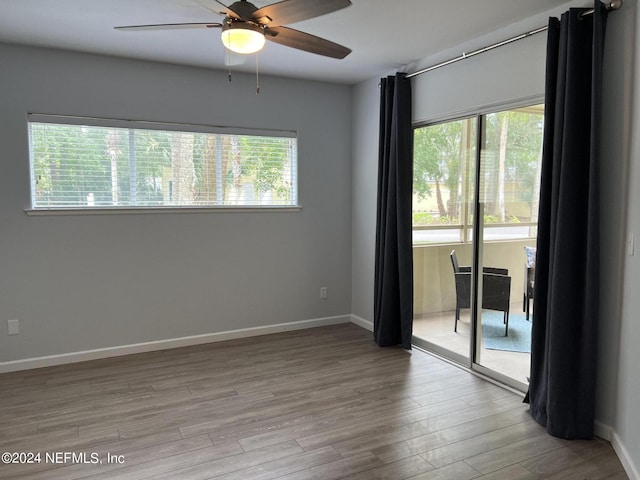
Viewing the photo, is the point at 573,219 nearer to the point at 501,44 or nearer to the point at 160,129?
the point at 501,44

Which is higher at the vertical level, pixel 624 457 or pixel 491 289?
pixel 491 289

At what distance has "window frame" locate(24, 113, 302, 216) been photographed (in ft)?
12.5

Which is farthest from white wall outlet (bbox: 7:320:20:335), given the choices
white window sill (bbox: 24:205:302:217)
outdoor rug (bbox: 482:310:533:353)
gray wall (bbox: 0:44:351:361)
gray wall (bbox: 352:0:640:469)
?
gray wall (bbox: 352:0:640:469)

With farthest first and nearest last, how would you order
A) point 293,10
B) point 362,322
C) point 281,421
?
1. point 362,322
2. point 281,421
3. point 293,10

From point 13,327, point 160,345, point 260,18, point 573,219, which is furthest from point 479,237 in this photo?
point 13,327

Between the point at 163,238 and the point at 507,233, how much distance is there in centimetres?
293

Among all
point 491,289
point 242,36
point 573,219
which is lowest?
point 491,289

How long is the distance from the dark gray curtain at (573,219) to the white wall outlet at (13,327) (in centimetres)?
395

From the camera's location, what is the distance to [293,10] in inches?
86.4

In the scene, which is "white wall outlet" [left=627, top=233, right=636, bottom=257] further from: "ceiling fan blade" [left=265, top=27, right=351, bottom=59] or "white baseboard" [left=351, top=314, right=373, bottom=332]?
"white baseboard" [left=351, top=314, right=373, bottom=332]

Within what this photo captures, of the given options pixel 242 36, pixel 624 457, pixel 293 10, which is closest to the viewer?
pixel 293 10

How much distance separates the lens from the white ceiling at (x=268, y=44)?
9.55 feet

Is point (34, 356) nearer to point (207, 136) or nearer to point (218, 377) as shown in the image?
point (218, 377)

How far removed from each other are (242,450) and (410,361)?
72.9 inches
